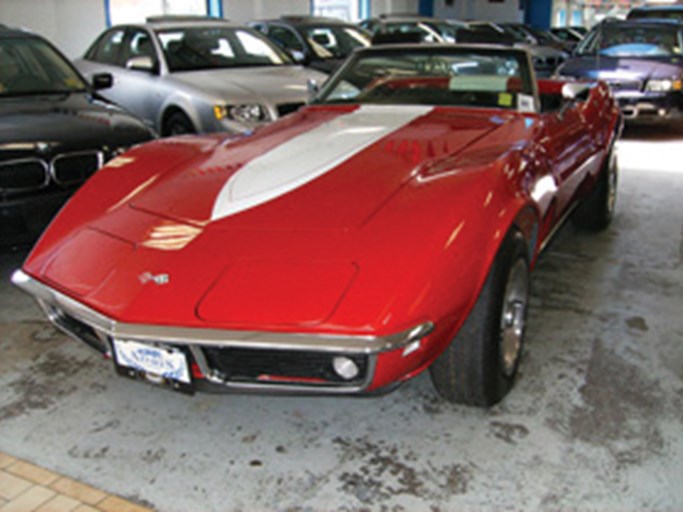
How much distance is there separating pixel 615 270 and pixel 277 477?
2.69m

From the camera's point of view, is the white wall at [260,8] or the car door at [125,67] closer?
the car door at [125,67]

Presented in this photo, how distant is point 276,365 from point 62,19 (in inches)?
443

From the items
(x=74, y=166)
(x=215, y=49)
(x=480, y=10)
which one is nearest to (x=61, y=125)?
(x=74, y=166)

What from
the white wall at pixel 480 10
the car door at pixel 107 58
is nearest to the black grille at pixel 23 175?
the car door at pixel 107 58

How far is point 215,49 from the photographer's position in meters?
6.94

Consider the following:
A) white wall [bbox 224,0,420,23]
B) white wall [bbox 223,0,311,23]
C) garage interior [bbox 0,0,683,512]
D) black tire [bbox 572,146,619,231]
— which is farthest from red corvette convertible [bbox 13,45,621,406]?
white wall [bbox 223,0,311,23]

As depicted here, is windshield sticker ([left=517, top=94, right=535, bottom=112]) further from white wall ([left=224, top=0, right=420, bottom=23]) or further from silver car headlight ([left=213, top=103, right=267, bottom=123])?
white wall ([left=224, top=0, right=420, bottom=23])

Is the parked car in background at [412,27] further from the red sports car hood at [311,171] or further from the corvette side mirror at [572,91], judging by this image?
the red sports car hood at [311,171]

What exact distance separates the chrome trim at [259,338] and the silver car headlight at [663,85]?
7.47 meters

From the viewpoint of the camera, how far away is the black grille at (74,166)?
3967 millimetres

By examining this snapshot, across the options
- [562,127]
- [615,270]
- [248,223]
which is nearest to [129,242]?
[248,223]

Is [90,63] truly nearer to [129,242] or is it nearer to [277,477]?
[129,242]

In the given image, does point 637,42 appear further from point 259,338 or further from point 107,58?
point 259,338

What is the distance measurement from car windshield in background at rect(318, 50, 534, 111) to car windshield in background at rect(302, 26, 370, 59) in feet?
17.5
